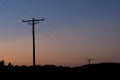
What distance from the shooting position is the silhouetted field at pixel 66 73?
40.6 metres

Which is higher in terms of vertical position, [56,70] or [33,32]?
[33,32]

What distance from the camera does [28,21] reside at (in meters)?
44.9

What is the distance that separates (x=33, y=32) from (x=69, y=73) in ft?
22.5

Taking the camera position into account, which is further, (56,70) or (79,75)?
(56,70)

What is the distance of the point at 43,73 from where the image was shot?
43000mm

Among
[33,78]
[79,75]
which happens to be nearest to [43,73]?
[33,78]

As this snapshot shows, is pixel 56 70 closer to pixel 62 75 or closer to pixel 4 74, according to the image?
pixel 62 75

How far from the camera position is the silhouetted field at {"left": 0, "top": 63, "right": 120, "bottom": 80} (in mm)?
40594

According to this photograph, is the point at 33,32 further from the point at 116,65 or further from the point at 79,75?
the point at 116,65

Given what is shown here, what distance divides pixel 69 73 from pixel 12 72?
7263mm

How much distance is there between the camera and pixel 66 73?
142 feet

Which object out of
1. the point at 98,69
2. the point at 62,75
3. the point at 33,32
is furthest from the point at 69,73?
the point at 33,32

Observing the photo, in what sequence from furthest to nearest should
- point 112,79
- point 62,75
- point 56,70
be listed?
point 56,70, point 62,75, point 112,79

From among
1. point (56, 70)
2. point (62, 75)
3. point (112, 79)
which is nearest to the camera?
point (112, 79)
